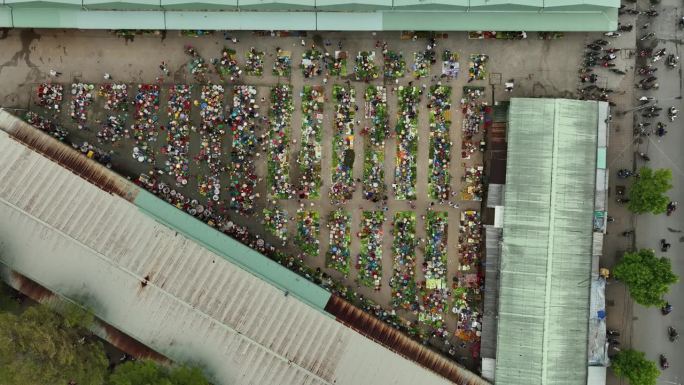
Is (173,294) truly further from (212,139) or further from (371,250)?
(371,250)

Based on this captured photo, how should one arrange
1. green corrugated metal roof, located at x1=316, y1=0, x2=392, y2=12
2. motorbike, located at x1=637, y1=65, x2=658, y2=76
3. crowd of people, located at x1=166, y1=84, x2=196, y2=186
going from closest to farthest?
green corrugated metal roof, located at x1=316, y1=0, x2=392, y2=12, crowd of people, located at x1=166, y1=84, x2=196, y2=186, motorbike, located at x1=637, y1=65, x2=658, y2=76

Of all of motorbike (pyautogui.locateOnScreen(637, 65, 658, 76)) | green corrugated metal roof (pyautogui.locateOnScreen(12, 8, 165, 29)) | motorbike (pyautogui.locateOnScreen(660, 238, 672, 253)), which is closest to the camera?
green corrugated metal roof (pyautogui.locateOnScreen(12, 8, 165, 29))

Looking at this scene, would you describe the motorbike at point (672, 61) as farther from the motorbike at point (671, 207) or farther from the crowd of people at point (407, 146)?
the crowd of people at point (407, 146)

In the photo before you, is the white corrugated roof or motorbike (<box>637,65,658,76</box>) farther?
motorbike (<box>637,65,658,76</box>)

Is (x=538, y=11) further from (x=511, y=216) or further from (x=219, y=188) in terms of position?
Result: (x=219, y=188)

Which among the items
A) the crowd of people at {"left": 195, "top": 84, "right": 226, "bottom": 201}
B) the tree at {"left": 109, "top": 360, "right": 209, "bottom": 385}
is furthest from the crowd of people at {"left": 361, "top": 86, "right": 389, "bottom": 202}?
the tree at {"left": 109, "top": 360, "right": 209, "bottom": 385}

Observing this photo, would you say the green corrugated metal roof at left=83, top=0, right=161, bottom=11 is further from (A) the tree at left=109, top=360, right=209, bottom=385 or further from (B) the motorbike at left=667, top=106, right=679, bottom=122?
(B) the motorbike at left=667, top=106, right=679, bottom=122

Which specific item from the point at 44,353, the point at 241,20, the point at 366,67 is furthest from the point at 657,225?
the point at 44,353

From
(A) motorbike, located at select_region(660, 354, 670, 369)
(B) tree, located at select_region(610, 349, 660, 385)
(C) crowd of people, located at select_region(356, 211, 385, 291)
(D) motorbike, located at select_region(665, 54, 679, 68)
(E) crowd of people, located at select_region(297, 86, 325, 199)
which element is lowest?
(A) motorbike, located at select_region(660, 354, 670, 369)
